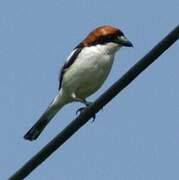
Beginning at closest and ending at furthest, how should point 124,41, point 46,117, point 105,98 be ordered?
point 105,98 < point 124,41 < point 46,117

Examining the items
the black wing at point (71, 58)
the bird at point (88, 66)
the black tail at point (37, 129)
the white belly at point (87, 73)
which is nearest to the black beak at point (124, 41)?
the bird at point (88, 66)

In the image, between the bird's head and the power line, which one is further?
the bird's head

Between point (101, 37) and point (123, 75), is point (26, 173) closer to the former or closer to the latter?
point (123, 75)

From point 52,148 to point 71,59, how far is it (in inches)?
139

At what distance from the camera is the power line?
13.1ft

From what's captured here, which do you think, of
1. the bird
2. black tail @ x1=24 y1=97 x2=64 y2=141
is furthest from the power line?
black tail @ x1=24 y1=97 x2=64 y2=141

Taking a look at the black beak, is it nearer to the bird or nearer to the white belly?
the bird

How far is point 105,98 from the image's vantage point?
429 cm

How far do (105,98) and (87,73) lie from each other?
305cm

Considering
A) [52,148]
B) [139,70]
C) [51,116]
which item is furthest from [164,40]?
[51,116]

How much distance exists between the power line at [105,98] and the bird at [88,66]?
9.36ft

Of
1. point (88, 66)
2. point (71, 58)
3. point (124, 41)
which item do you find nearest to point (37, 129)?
point (71, 58)

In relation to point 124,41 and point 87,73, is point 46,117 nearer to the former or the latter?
point 87,73

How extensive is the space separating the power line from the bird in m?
2.85
